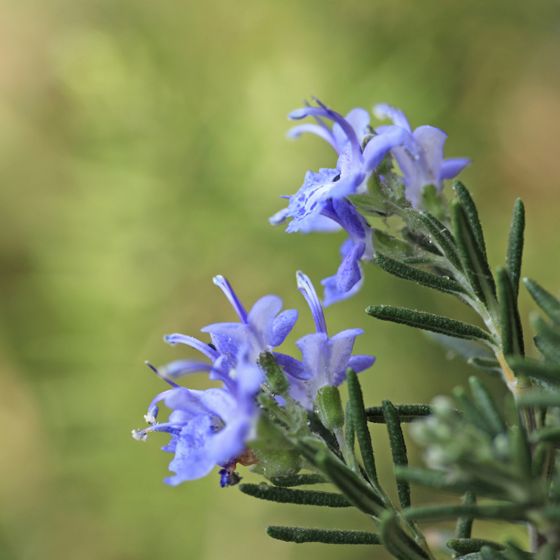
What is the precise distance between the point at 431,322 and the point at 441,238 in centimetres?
9

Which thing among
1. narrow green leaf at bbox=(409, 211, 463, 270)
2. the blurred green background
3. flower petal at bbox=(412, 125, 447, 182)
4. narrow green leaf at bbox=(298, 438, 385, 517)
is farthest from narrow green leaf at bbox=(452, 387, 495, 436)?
the blurred green background

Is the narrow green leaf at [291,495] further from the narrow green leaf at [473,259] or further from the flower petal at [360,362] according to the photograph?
the narrow green leaf at [473,259]

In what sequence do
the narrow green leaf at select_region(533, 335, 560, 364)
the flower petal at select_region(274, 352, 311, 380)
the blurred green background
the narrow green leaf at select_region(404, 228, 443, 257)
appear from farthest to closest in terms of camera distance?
the blurred green background → the narrow green leaf at select_region(404, 228, 443, 257) → the flower petal at select_region(274, 352, 311, 380) → the narrow green leaf at select_region(533, 335, 560, 364)

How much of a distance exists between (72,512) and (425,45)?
215cm

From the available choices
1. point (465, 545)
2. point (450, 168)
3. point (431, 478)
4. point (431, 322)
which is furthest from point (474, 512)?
point (450, 168)

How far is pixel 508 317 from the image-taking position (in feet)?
2.28

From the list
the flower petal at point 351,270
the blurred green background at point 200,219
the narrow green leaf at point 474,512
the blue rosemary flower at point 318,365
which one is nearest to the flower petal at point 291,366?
the blue rosemary flower at point 318,365

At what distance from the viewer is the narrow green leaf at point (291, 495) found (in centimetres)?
69

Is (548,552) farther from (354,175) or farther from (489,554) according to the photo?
(354,175)

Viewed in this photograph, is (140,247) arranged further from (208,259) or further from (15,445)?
(15,445)

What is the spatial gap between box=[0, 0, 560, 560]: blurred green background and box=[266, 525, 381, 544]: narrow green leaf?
1773 millimetres

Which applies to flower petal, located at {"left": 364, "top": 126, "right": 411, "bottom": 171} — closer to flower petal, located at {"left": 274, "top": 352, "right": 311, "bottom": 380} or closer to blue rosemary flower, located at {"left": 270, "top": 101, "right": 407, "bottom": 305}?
blue rosemary flower, located at {"left": 270, "top": 101, "right": 407, "bottom": 305}

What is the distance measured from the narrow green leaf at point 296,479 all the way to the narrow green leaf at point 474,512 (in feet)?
0.54

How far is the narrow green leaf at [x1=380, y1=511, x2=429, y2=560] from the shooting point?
0.61 metres
